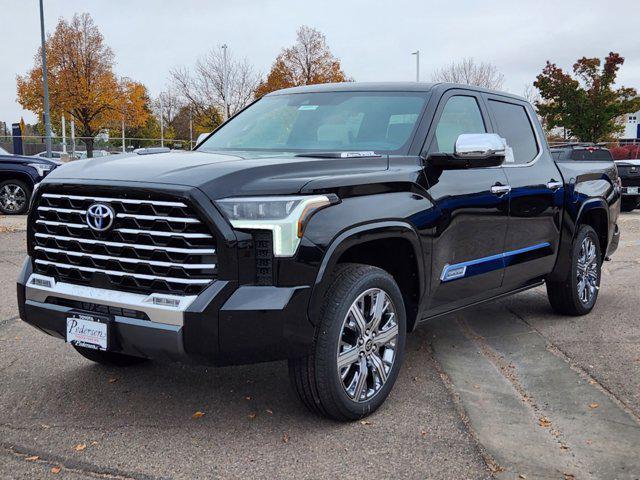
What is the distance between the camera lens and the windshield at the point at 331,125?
4.45 metres

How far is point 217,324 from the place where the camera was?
317cm

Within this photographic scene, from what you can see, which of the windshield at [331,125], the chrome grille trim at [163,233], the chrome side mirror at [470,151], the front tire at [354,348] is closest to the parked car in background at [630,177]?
the windshield at [331,125]

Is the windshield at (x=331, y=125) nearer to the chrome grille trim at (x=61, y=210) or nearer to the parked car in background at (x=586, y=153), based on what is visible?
the chrome grille trim at (x=61, y=210)

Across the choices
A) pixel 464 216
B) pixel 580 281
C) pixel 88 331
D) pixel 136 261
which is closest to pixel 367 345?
pixel 464 216

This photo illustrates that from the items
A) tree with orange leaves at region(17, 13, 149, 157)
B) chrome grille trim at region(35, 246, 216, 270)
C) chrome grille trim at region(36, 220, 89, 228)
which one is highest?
tree with orange leaves at region(17, 13, 149, 157)

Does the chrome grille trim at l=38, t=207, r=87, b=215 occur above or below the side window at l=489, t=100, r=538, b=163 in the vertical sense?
below

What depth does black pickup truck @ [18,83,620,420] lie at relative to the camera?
321 cm

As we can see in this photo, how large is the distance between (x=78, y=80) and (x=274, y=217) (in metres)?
38.8

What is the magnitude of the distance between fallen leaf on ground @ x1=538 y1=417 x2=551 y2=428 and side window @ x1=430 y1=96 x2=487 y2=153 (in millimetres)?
1682

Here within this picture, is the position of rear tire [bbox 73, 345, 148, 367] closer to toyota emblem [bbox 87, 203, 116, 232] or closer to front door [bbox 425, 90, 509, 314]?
toyota emblem [bbox 87, 203, 116, 232]

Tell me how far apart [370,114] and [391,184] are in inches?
36.4

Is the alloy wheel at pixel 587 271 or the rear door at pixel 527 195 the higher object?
the rear door at pixel 527 195

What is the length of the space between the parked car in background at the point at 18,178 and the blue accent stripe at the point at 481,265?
34.8 feet

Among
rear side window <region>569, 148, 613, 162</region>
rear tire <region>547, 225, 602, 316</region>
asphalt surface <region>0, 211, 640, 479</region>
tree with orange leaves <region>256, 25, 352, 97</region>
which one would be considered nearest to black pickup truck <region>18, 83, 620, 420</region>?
asphalt surface <region>0, 211, 640, 479</region>
